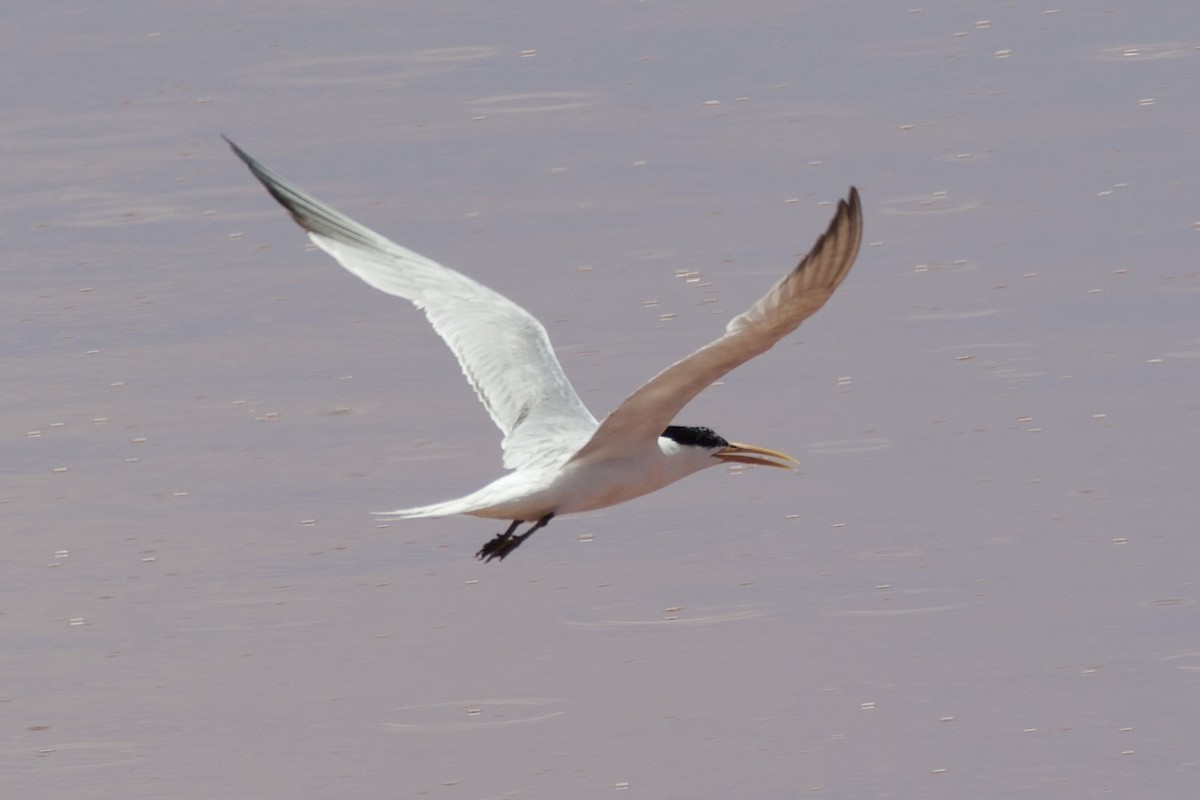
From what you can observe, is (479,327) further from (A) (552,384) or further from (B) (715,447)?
(B) (715,447)

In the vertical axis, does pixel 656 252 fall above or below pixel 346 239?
below

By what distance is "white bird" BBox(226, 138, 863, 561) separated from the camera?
6.73 m

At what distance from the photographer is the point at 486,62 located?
15086 mm

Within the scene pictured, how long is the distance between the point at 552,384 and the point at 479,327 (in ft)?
1.51

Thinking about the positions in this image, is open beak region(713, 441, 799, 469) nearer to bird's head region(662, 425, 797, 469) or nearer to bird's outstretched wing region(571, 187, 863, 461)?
bird's head region(662, 425, 797, 469)

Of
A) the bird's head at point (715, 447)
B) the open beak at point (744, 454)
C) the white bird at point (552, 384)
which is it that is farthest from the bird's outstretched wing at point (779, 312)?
the open beak at point (744, 454)

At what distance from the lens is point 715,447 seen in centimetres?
857

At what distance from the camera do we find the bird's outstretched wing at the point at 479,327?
8766mm

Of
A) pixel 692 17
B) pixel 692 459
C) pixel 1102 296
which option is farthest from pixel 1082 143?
pixel 692 459

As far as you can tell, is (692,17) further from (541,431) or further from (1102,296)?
(541,431)

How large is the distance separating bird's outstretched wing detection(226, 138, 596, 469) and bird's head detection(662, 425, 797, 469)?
11.8 inches

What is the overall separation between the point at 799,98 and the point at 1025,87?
126 centimetres

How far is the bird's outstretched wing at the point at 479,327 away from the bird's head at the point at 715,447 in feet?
0.98

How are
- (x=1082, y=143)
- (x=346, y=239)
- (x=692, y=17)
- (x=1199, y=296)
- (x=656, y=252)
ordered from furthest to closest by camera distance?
(x=692, y=17), (x=1082, y=143), (x=656, y=252), (x=1199, y=296), (x=346, y=239)
